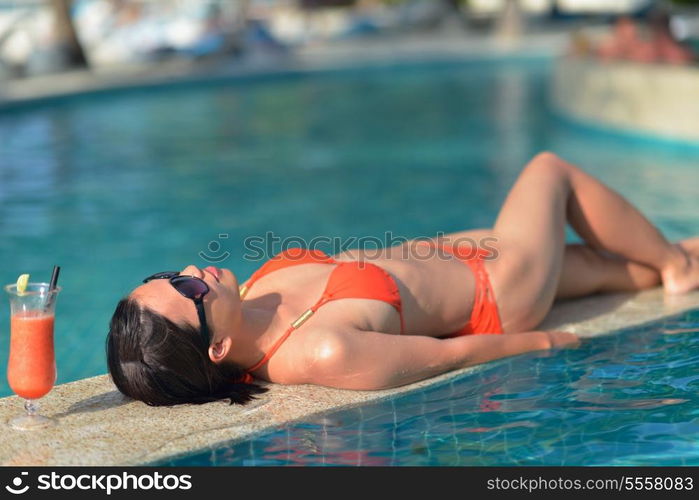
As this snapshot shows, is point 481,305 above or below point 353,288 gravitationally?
below

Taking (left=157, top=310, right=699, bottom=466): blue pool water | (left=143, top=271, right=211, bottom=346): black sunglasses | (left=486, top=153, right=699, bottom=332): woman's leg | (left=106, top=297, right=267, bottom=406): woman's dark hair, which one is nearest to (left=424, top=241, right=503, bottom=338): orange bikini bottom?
(left=486, top=153, right=699, bottom=332): woman's leg

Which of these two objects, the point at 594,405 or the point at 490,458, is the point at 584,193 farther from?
the point at 490,458

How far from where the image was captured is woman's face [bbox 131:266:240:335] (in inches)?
136

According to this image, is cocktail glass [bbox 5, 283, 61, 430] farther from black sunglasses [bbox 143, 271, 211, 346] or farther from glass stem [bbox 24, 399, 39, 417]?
black sunglasses [bbox 143, 271, 211, 346]

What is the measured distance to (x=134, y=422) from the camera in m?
3.54

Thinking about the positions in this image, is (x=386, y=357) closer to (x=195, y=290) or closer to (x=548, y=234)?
(x=195, y=290)

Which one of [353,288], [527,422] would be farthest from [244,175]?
[527,422]

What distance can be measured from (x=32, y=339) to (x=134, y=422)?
50cm

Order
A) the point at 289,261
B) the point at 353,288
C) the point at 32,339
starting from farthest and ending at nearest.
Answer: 1. the point at 289,261
2. the point at 353,288
3. the point at 32,339

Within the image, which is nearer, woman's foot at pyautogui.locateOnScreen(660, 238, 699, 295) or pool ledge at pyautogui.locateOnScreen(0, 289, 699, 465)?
pool ledge at pyautogui.locateOnScreen(0, 289, 699, 465)

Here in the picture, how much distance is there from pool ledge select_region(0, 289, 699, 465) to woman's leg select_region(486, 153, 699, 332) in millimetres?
482

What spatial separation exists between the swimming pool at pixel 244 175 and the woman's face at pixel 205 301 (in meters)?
1.70

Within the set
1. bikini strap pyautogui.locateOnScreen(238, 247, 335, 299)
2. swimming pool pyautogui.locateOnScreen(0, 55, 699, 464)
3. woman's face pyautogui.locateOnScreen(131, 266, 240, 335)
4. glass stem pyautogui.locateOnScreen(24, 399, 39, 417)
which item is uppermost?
swimming pool pyautogui.locateOnScreen(0, 55, 699, 464)

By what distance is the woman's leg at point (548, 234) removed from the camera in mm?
4277
